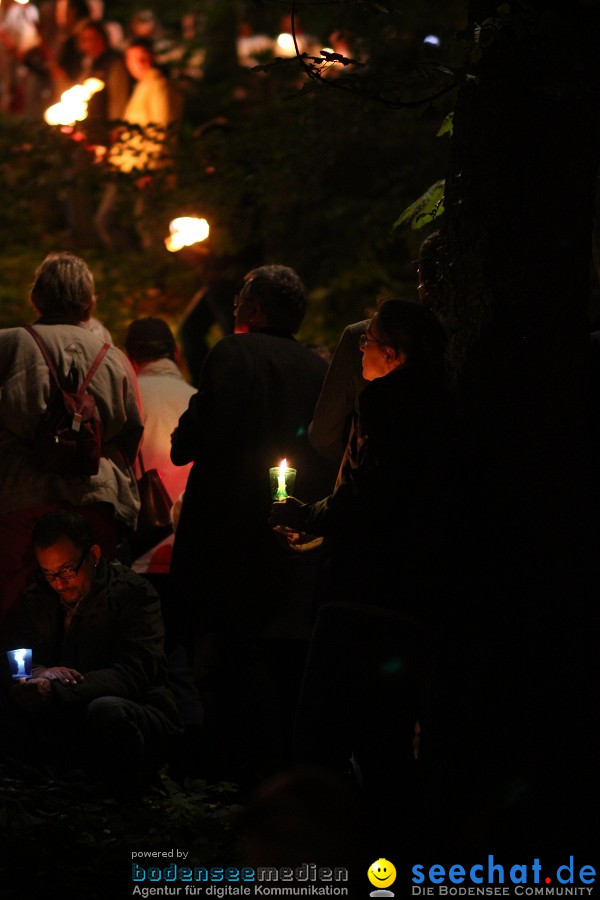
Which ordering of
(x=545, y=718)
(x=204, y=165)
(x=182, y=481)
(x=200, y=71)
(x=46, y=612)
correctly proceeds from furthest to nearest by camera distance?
(x=200, y=71), (x=204, y=165), (x=182, y=481), (x=46, y=612), (x=545, y=718)

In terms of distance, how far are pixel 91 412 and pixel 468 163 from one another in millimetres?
2283

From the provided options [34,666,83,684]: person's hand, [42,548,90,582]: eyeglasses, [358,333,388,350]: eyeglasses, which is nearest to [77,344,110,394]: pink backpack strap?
[42,548,90,582]: eyeglasses

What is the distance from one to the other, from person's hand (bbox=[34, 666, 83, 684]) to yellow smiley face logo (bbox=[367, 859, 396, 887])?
1903 mm

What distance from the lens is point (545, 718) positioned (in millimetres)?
4719

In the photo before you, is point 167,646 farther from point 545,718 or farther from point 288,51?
point 288,51

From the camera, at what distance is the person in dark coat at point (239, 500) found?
6.31 meters

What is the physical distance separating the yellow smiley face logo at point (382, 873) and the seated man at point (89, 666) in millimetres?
1675

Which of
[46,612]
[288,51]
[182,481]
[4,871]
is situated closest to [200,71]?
[288,51]

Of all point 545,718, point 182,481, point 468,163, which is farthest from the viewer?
point 182,481

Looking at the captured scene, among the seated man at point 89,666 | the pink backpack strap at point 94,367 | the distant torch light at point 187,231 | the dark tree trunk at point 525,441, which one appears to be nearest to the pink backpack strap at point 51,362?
the pink backpack strap at point 94,367

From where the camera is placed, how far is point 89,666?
6273 millimetres

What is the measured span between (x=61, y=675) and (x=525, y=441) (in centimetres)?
237

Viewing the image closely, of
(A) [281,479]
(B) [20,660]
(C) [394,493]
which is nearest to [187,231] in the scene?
(B) [20,660]

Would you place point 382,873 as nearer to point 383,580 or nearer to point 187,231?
point 383,580
